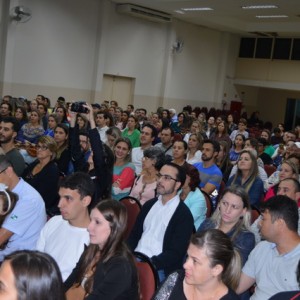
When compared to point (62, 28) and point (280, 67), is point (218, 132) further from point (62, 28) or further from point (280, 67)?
point (280, 67)

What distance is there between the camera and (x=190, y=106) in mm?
18031

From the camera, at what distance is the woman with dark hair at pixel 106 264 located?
2.23m

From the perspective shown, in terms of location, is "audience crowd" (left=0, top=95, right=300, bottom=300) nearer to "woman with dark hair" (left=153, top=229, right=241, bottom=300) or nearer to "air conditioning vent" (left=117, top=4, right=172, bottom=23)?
"woman with dark hair" (left=153, top=229, right=241, bottom=300)

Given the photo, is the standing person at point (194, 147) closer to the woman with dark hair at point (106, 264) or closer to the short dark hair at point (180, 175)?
the short dark hair at point (180, 175)

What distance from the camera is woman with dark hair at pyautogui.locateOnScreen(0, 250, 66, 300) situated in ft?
4.58

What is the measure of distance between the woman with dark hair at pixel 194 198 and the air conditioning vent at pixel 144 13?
36.6 feet

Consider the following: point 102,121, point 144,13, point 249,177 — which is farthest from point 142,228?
point 144,13

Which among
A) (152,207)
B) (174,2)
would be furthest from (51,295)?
(174,2)

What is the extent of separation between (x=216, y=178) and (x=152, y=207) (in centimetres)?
187

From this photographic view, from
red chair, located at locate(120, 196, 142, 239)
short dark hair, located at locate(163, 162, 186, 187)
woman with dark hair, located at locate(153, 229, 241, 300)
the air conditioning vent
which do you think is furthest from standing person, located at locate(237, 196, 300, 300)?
the air conditioning vent

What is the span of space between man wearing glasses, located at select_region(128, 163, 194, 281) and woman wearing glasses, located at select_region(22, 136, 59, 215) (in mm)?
1098

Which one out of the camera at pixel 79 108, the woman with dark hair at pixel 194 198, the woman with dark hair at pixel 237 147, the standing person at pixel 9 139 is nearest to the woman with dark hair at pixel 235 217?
the woman with dark hair at pixel 194 198

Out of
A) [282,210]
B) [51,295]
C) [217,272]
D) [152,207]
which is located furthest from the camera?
[152,207]

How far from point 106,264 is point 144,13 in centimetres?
1326
